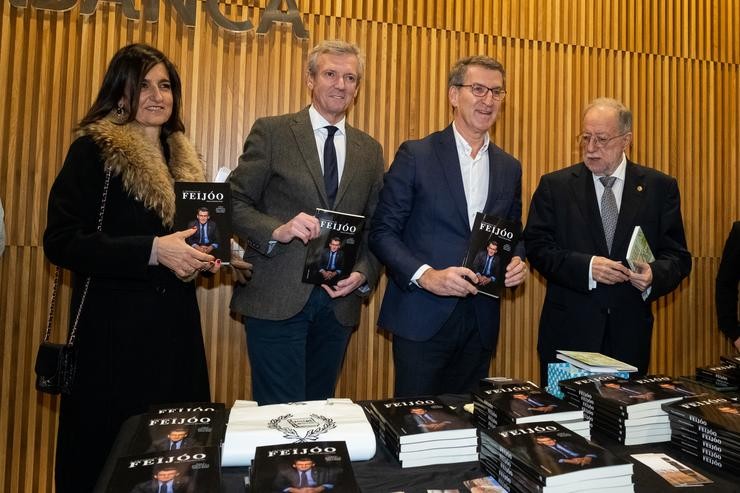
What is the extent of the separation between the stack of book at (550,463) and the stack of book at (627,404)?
0.89 ft

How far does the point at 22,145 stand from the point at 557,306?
347 centimetres

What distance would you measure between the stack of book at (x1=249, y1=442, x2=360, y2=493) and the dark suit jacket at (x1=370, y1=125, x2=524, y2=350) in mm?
1324

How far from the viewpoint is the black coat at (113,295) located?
2062mm

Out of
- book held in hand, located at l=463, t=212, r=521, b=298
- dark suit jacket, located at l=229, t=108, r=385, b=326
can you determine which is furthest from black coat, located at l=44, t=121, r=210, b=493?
book held in hand, located at l=463, t=212, r=521, b=298

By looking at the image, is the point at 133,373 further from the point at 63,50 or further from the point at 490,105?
the point at 63,50

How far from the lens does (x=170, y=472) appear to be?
1076 mm

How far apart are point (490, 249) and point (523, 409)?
0.91 m

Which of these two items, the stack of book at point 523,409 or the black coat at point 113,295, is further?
the black coat at point 113,295

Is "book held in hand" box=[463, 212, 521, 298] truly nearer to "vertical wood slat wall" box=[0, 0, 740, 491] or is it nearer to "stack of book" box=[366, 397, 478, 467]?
"stack of book" box=[366, 397, 478, 467]

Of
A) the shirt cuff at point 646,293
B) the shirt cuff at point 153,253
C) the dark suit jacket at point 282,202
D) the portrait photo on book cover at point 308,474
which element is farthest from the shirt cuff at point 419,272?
the portrait photo on book cover at point 308,474

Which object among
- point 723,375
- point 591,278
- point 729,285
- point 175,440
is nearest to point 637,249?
point 591,278

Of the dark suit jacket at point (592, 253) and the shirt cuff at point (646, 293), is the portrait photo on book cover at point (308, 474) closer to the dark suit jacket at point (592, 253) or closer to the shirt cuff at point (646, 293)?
the dark suit jacket at point (592, 253)

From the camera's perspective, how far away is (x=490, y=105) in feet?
8.68

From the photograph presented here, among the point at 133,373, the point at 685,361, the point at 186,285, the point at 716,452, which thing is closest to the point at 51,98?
the point at 186,285
